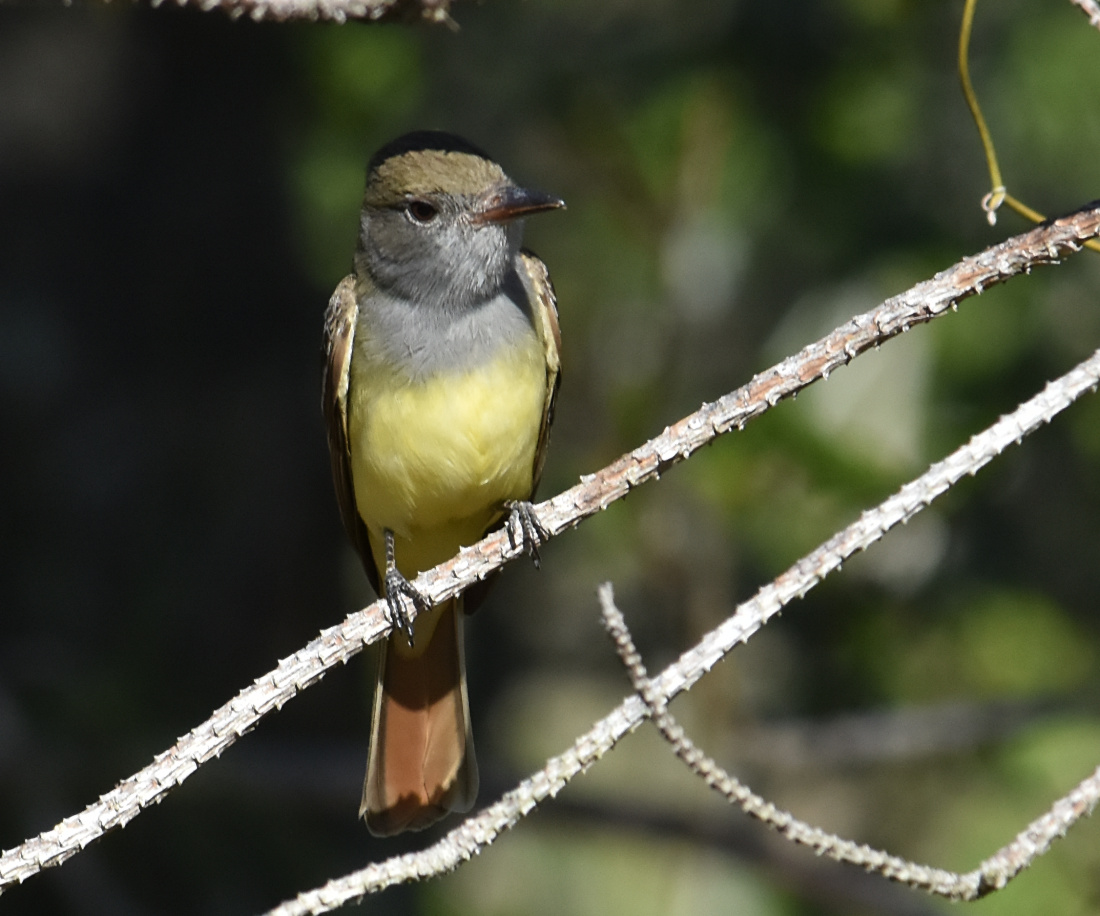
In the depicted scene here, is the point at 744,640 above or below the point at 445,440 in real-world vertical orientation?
below

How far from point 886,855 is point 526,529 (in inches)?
44.8

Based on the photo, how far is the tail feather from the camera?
385cm

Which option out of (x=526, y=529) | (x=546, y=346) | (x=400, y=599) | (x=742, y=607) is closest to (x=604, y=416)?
(x=546, y=346)

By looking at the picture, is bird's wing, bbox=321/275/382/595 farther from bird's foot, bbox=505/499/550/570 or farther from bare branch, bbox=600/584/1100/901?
bare branch, bbox=600/584/1100/901

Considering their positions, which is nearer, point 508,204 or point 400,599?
point 400,599

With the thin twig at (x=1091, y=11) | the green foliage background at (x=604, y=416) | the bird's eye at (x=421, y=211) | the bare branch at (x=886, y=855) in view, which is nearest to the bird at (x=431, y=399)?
the bird's eye at (x=421, y=211)

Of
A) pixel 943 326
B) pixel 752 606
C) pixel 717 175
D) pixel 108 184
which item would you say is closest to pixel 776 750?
pixel 943 326

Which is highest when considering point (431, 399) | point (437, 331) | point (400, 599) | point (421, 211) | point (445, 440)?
point (421, 211)

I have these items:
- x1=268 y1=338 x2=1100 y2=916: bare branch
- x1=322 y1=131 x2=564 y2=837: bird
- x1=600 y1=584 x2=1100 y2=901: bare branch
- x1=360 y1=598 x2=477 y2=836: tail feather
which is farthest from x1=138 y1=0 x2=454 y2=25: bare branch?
x1=360 y1=598 x2=477 y2=836: tail feather

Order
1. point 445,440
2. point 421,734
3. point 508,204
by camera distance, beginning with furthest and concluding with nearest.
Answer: point 421,734 → point 508,204 → point 445,440

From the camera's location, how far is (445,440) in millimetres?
3559

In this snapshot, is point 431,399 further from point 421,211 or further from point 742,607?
point 742,607

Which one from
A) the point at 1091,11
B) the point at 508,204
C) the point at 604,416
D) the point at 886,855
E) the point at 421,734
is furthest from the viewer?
the point at 604,416

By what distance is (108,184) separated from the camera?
557 centimetres
